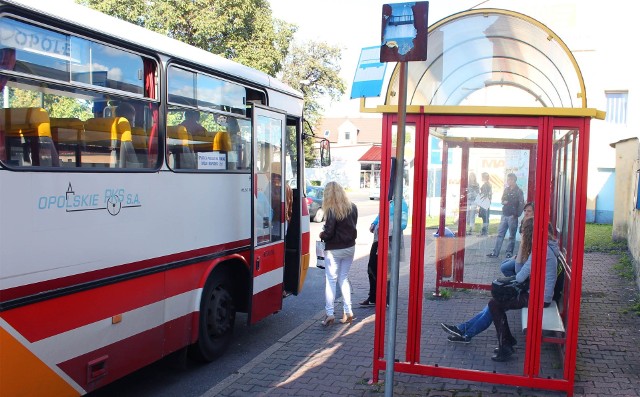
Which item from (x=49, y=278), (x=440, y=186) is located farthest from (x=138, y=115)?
(x=440, y=186)

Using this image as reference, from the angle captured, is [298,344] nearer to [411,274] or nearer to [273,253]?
[273,253]

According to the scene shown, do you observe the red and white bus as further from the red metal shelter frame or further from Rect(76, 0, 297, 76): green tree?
Rect(76, 0, 297, 76): green tree

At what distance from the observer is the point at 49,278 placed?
3.83m

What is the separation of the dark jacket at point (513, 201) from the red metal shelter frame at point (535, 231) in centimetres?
15

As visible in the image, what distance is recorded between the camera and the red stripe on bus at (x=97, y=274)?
360 cm

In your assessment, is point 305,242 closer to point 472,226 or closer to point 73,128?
point 472,226

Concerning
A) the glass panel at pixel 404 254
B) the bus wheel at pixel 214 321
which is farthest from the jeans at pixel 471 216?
the bus wheel at pixel 214 321

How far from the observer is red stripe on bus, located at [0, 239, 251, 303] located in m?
3.60

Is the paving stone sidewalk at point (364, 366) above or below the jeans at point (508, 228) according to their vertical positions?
below

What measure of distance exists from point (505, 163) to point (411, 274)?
52.1 inches

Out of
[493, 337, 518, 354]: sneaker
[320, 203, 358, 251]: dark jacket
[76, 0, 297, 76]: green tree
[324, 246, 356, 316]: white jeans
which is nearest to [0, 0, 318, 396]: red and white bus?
[320, 203, 358, 251]: dark jacket

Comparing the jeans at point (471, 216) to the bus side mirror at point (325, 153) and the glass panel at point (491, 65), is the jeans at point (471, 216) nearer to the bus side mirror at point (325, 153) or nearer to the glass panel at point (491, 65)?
the glass panel at point (491, 65)

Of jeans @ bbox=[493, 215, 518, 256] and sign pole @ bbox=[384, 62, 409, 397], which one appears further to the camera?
jeans @ bbox=[493, 215, 518, 256]

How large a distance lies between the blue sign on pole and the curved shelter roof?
0.84ft
